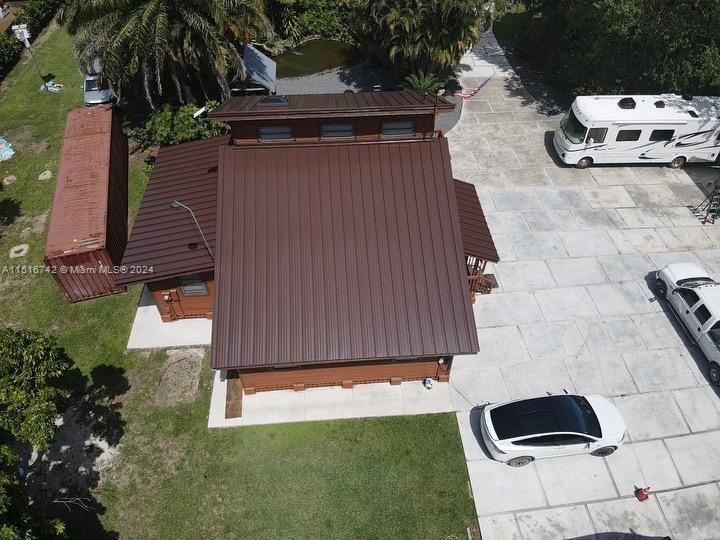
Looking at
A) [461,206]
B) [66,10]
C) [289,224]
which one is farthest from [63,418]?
[66,10]

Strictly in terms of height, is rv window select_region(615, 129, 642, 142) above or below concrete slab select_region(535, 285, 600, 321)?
above

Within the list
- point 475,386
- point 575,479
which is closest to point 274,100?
point 475,386

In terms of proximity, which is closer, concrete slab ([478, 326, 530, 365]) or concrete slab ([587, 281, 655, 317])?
concrete slab ([478, 326, 530, 365])

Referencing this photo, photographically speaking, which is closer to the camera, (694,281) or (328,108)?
(328,108)

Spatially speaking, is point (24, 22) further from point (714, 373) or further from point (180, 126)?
point (714, 373)

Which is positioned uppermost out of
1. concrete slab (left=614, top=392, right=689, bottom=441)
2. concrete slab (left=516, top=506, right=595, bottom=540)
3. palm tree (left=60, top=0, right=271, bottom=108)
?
palm tree (left=60, top=0, right=271, bottom=108)

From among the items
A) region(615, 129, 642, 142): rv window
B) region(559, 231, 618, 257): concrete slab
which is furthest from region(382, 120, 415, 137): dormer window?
region(615, 129, 642, 142): rv window

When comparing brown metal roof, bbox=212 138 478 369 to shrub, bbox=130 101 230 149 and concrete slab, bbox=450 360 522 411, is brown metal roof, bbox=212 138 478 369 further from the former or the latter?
shrub, bbox=130 101 230 149
